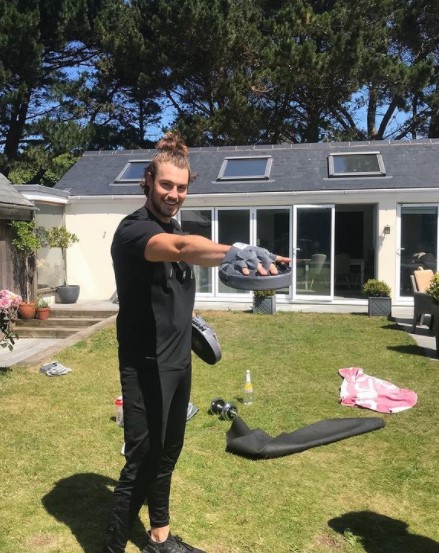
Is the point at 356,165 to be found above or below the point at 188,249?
above

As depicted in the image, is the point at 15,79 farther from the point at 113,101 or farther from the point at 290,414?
the point at 290,414

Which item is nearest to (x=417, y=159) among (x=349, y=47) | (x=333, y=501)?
(x=349, y=47)

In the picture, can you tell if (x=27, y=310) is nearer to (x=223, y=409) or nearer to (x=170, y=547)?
(x=223, y=409)

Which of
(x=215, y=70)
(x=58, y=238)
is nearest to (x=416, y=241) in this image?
(x=58, y=238)

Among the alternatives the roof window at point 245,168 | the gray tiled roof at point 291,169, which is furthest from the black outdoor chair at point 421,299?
the roof window at point 245,168

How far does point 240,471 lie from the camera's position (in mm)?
3799

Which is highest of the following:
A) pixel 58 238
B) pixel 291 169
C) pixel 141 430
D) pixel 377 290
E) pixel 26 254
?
pixel 291 169

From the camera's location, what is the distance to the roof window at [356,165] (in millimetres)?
12445

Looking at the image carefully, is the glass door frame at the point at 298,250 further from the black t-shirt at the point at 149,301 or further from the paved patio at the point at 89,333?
the black t-shirt at the point at 149,301

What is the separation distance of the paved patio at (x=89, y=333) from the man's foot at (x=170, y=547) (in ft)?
14.7

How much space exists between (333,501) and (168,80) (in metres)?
20.8

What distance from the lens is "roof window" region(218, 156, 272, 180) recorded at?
12992 mm

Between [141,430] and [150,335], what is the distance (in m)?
0.45

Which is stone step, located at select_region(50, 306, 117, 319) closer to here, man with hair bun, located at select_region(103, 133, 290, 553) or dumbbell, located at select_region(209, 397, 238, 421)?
dumbbell, located at select_region(209, 397, 238, 421)
